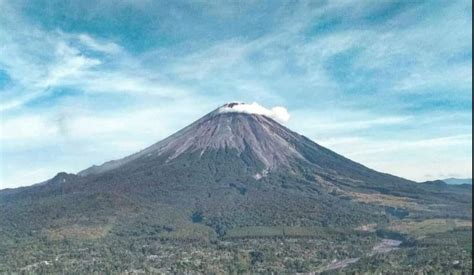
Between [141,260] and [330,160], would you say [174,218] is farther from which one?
[330,160]

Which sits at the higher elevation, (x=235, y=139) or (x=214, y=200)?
(x=235, y=139)

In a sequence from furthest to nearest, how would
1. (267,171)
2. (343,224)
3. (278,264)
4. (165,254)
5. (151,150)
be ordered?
(151,150), (267,171), (343,224), (165,254), (278,264)

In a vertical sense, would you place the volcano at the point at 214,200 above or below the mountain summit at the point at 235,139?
below

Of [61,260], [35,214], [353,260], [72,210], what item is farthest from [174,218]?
[353,260]

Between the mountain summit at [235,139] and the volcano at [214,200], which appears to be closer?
the volcano at [214,200]

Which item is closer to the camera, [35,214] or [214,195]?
[35,214]

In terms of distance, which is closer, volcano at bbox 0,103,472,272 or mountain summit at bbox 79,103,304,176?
volcano at bbox 0,103,472,272

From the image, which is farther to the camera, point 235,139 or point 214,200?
point 235,139

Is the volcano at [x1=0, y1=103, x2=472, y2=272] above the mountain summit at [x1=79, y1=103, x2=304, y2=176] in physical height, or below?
below
